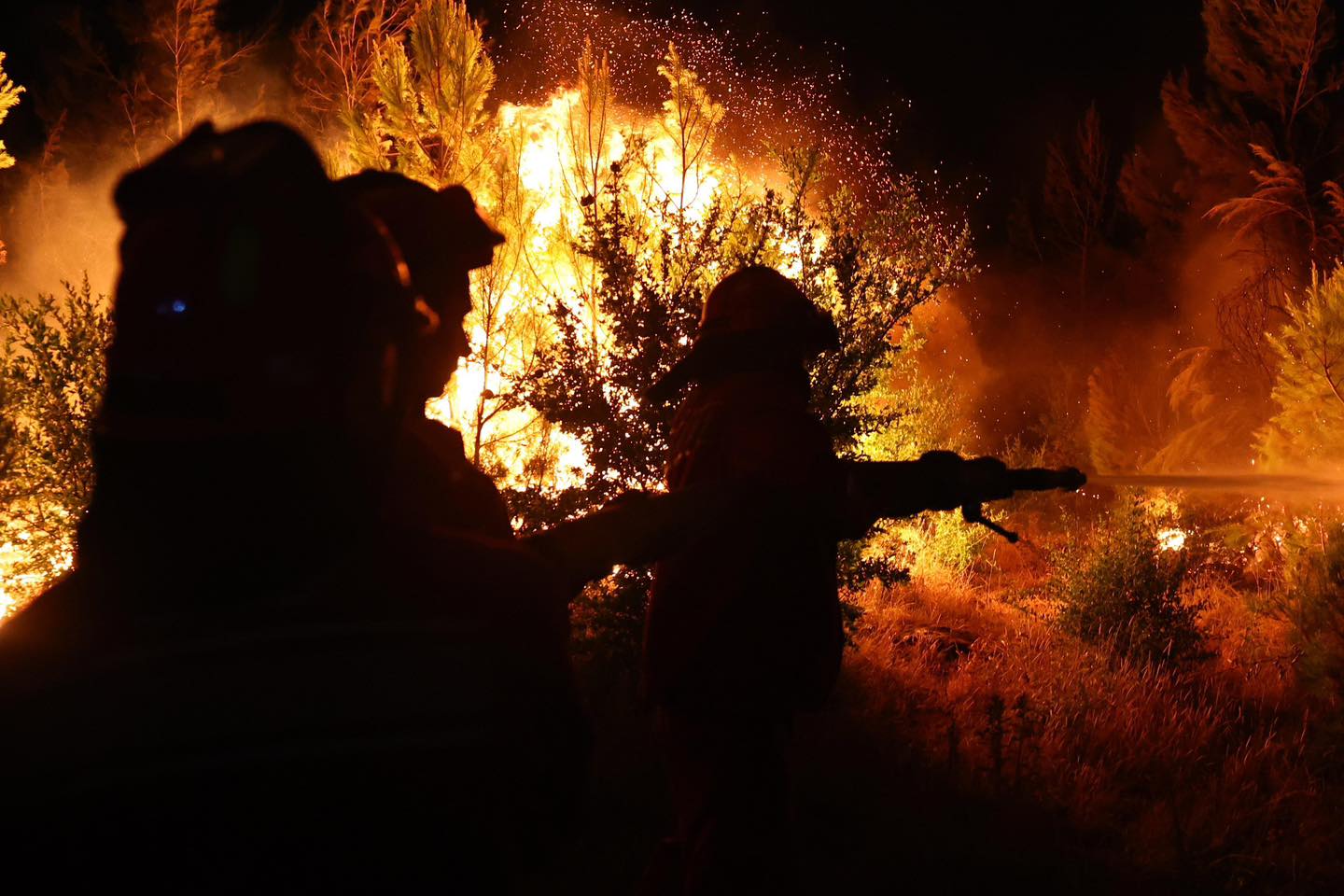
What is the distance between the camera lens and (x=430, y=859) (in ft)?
3.10

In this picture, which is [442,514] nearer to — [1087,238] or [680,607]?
[680,607]

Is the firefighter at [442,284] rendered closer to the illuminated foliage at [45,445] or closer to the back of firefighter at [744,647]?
the back of firefighter at [744,647]

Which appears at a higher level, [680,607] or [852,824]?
[680,607]

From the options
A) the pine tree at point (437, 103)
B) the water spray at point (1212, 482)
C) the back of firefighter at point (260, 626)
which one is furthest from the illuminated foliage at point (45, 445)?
the water spray at point (1212, 482)

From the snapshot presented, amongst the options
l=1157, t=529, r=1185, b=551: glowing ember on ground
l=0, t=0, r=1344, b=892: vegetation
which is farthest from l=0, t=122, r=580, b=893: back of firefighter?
l=1157, t=529, r=1185, b=551: glowing ember on ground

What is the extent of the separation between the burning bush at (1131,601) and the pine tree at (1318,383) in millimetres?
1538

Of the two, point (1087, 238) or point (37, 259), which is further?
point (1087, 238)

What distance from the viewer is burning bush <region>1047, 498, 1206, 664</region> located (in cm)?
802

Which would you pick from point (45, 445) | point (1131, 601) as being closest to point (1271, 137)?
point (1131, 601)

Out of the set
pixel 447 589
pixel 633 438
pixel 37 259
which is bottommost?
pixel 447 589

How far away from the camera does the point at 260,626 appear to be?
903mm

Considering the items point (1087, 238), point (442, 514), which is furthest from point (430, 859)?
point (1087, 238)

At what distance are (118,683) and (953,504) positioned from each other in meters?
2.16

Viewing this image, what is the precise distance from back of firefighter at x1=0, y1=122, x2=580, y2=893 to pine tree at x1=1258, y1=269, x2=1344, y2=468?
8730 mm
